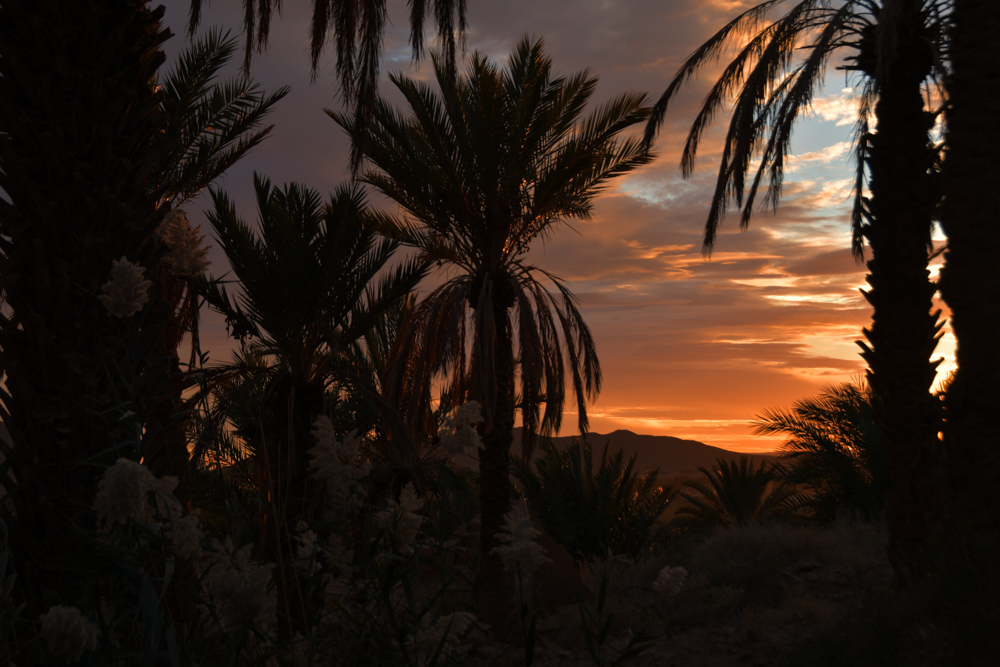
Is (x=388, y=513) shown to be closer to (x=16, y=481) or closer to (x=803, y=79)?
(x=16, y=481)

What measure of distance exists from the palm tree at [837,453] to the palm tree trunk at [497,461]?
749 cm

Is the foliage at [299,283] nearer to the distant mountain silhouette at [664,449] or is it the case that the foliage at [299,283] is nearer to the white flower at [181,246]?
the white flower at [181,246]

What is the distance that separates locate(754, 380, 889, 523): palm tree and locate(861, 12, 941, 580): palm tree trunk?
680 centimetres

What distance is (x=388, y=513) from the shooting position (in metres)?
2.44

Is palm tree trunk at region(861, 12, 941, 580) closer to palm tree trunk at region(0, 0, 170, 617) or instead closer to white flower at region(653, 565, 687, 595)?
white flower at region(653, 565, 687, 595)

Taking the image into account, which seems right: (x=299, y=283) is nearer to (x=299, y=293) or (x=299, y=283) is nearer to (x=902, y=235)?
(x=299, y=293)

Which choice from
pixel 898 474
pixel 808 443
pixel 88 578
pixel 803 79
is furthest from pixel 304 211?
pixel 808 443

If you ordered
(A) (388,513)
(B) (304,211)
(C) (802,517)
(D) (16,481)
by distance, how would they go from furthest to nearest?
1. (C) (802,517)
2. (B) (304,211)
3. (D) (16,481)
4. (A) (388,513)

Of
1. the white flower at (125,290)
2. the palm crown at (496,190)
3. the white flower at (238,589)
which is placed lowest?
the white flower at (238,589)

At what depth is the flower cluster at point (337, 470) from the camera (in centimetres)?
250

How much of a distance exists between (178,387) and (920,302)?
7.47 m

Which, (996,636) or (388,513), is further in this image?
(996,636)

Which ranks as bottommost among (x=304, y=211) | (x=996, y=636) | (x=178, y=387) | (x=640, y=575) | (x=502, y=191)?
(x=640, y=575)

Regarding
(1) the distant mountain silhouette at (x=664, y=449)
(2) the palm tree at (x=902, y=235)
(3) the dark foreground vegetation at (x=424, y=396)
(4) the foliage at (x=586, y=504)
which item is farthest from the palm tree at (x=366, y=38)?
(1) the distant mountain silhouette at (x=664, y=449)
